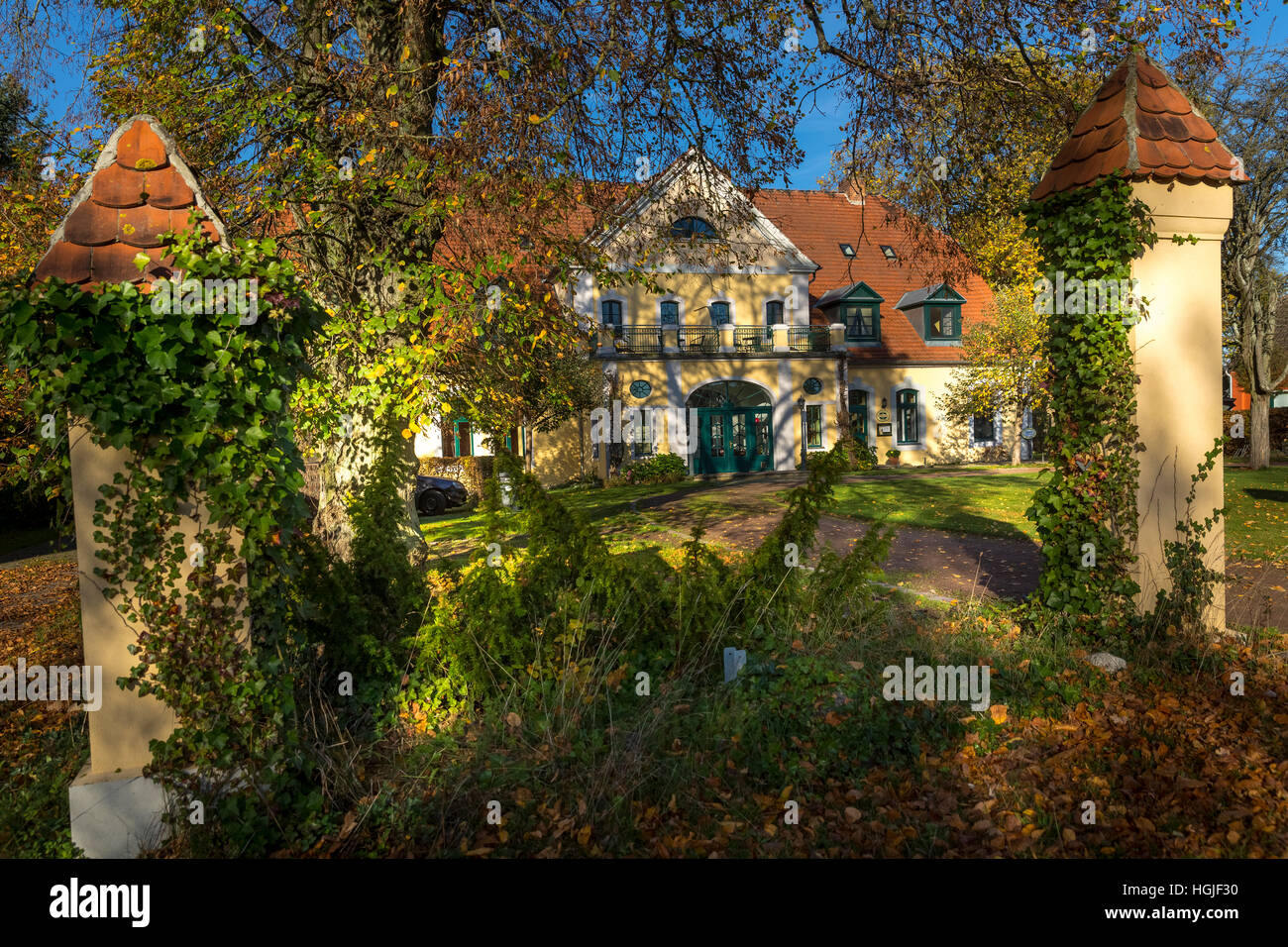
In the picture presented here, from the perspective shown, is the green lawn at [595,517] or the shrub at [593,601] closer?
the shrub at [593,601]

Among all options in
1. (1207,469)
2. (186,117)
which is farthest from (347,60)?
(1207,469)

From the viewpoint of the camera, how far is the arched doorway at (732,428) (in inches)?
1086

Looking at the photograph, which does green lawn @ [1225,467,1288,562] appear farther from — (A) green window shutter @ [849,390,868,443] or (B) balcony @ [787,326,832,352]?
(B) balcony @ [787,326,832,352]

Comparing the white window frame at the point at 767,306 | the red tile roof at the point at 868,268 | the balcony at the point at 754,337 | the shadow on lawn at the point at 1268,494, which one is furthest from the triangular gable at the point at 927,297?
the shadow on lawn at the point at 1268,494

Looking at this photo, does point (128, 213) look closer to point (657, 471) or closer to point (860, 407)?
point (657, 471)

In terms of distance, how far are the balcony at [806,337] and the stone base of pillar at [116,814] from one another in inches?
1024

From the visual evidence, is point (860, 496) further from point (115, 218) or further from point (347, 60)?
point (115, 218)

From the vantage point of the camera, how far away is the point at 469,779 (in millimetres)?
3965

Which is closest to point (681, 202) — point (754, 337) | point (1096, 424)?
point (1096, 424)

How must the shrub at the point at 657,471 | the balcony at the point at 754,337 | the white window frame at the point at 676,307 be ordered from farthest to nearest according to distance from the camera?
the balcony at the point at 754,337, the white window frame at the point at 676,307, the shrub at the point at 657,471

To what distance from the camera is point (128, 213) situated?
3.90 meters

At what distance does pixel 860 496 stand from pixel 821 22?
10.1 m

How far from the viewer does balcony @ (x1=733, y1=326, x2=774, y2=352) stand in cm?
2794

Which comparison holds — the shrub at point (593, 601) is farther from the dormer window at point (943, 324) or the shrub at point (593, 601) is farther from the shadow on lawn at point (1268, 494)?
the dormer window at point (943, 324)
